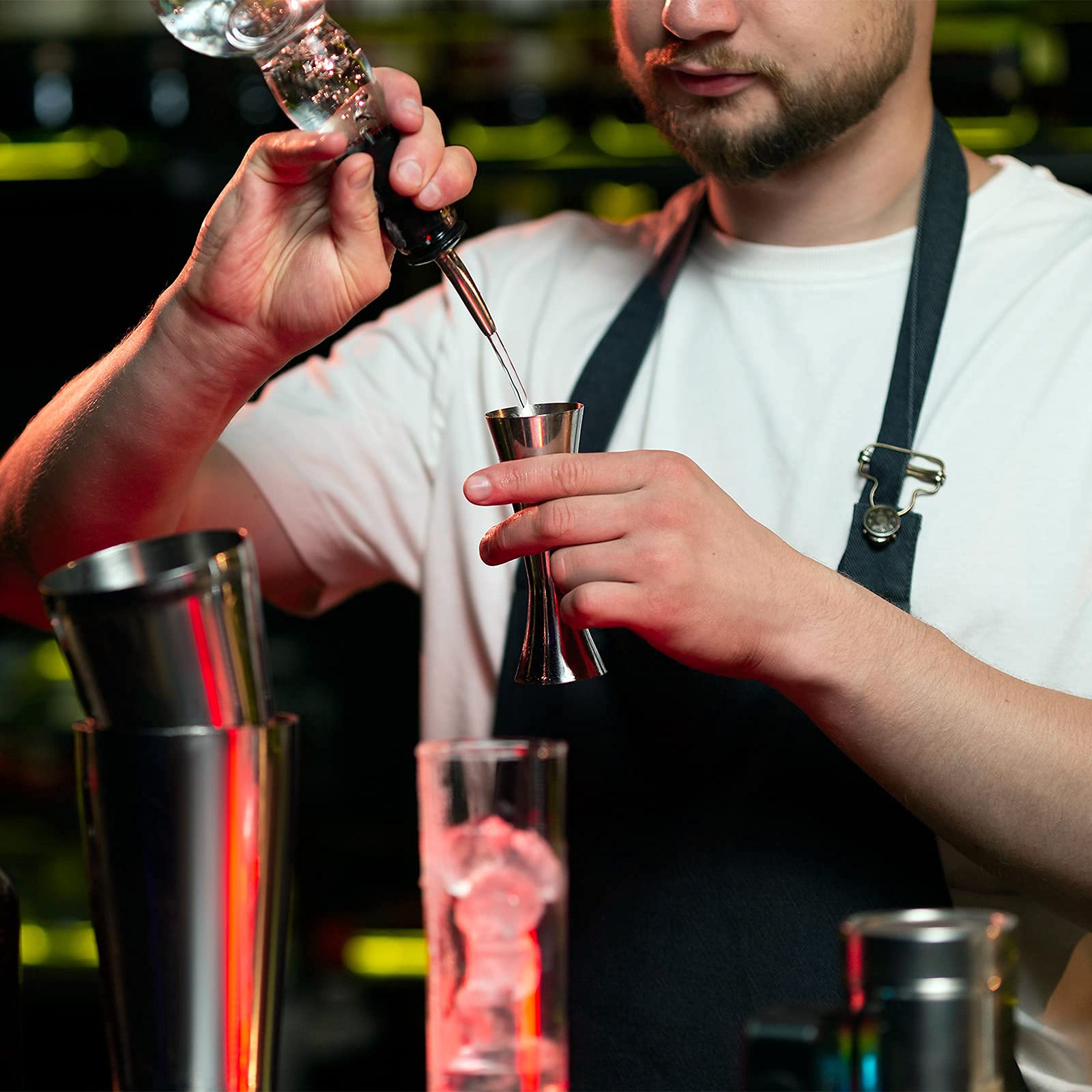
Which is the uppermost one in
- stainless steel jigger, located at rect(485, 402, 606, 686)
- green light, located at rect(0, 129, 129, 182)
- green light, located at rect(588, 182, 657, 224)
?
green light, located at rect(0, 129, 129, 182)

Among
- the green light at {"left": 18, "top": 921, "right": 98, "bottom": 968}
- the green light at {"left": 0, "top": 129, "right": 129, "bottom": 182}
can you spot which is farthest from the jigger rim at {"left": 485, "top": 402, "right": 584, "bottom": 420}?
the green light at {"left": 18, "top": 921, "right": 98, "bottom": 968}

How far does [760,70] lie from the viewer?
126cm

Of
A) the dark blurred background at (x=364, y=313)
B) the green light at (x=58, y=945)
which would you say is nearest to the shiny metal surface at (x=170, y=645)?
the dark blurred background at (x=364, y=313)

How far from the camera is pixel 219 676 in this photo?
617 mm

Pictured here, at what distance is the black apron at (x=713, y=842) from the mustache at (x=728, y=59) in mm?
→ 252

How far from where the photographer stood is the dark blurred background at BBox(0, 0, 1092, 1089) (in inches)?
91.9

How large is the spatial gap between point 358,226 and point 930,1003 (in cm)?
74

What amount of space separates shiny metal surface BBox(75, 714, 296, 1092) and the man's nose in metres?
0.85

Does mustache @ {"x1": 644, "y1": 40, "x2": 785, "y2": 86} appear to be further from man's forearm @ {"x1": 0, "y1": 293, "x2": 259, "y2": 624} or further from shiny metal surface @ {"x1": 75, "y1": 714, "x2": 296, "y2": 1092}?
shiny metal surface @ {"x1": 75, "y1": 714, "x2": 296, "y2": 1092}

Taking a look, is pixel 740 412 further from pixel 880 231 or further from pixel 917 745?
pixel 917 745

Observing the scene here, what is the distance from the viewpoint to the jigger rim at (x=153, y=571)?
60cm

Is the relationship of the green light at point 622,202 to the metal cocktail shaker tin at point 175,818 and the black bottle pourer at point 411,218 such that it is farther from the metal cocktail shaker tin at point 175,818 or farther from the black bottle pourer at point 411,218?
the metal cocktail shaker tin at point 175,818

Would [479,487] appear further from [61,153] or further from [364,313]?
[61,153]

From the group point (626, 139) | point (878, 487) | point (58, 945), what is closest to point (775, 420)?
point (878, 487)
